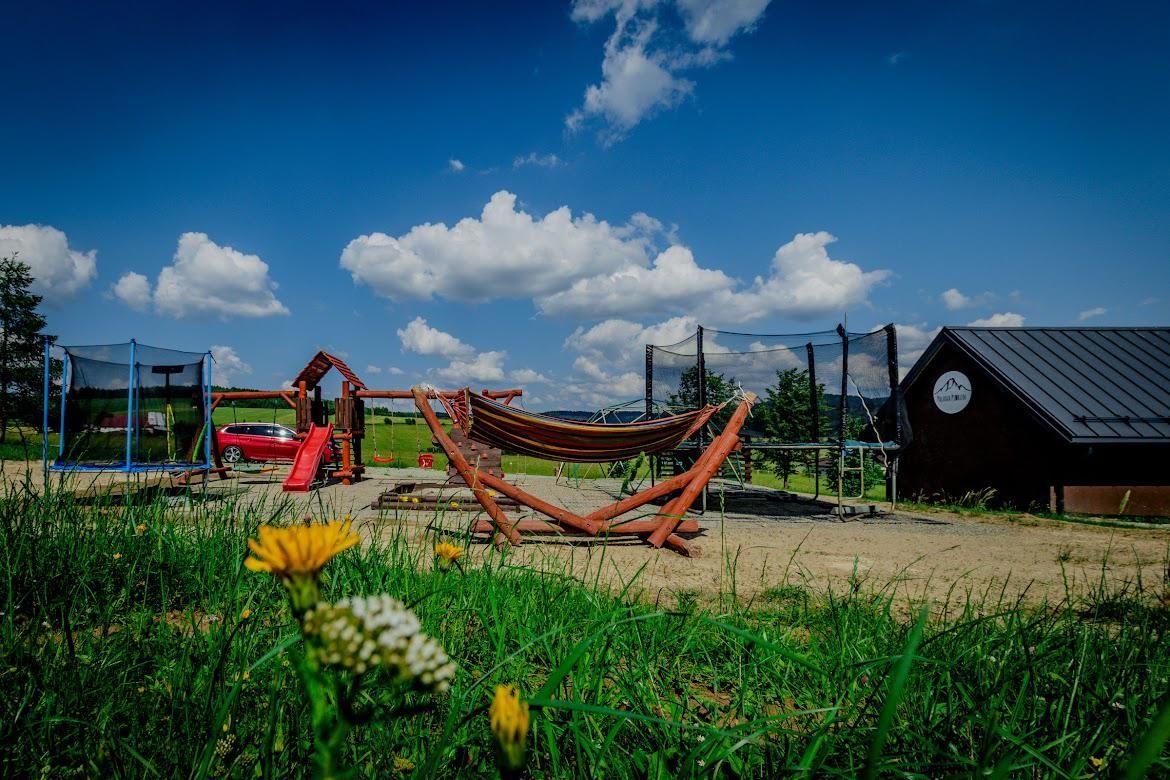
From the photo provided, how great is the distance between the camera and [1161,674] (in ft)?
5.66

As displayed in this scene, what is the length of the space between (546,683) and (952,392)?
13281mm

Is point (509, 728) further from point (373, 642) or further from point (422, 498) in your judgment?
point (422, 498)

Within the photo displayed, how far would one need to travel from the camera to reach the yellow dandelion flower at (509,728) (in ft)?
1.36

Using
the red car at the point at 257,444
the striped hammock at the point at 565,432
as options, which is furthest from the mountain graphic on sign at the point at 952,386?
the red car at the point at 257,444

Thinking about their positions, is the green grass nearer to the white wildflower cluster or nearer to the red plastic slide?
the white wildflower cluster

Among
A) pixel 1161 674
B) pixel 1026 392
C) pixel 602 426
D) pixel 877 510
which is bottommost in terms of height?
pixel 877 510

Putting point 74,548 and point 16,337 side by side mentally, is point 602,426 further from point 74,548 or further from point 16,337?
point 16,337

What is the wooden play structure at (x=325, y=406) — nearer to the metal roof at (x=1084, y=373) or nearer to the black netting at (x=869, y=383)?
the black netting at (x=869, y=383)

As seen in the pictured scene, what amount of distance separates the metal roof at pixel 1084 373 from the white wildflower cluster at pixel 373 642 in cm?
1140

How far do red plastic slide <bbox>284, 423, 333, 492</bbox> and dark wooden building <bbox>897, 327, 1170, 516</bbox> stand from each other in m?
12.4

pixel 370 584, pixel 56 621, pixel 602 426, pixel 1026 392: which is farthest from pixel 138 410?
pixel 1026 392

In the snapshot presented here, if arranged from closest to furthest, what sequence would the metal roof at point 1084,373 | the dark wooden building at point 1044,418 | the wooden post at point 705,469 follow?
the wooden post at point 705,469
the metal roof at point 1084,373
the dark wooden building at point 1044,418

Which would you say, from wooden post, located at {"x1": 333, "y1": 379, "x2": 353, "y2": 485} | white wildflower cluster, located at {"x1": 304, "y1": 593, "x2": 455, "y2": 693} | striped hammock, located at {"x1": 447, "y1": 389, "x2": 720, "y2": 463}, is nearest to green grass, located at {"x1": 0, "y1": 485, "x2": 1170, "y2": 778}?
white wildflower cluster, located at {"x1": 304, "y1": 593, "x2": 455, "y2": 693}

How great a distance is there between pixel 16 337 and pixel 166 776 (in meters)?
30.4
